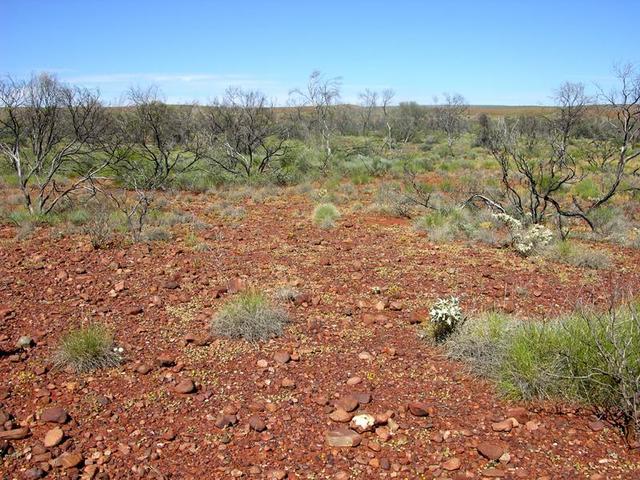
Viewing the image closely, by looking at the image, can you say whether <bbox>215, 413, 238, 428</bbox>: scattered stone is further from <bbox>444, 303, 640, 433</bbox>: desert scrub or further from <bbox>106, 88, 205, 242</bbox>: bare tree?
<bbox>106, 88, 205, 242</bbox>: bare tree

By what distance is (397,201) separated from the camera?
1213 cm

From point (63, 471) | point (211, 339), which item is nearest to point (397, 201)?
point (211, 339)

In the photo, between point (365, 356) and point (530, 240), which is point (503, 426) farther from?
point (530, 240)

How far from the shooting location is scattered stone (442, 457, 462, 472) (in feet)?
10.1

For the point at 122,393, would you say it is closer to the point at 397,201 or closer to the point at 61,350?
the point at 61,350

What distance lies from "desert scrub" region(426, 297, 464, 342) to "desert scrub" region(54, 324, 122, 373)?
2.86 metres

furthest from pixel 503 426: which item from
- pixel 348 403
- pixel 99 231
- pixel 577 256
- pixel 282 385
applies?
pixel 99 231

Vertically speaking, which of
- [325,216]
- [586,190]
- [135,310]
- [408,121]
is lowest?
[135,310]

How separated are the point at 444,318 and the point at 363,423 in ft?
4.94

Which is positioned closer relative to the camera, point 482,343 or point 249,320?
point 482,343

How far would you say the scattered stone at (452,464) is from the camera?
122 inches

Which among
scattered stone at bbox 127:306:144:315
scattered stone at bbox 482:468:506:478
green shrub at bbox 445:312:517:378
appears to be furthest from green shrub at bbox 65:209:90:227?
scattered stone at bbox 482:468:506:478

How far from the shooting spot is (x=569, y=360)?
12.4ft

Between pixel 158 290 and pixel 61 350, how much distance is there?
1905mm
